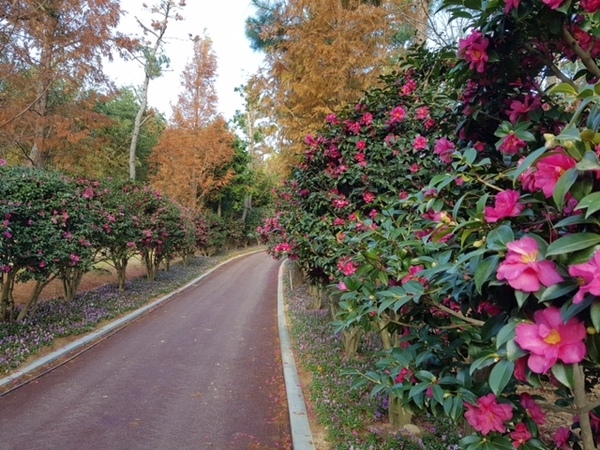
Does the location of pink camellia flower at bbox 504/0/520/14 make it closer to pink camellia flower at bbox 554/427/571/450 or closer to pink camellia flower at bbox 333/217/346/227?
pink camellia flower at bbox 554/427/571/450

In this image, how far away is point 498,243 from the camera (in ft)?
3.24

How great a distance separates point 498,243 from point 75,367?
6.07 meters

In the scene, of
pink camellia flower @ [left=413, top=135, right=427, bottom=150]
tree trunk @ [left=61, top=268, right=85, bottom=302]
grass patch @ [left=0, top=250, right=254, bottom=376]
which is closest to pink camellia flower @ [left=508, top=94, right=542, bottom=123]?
pink camellia flower @ [left=413, top=135, right=427, bottom=150]

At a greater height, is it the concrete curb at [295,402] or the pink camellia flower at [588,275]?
the pink camellia flower at [588,275]

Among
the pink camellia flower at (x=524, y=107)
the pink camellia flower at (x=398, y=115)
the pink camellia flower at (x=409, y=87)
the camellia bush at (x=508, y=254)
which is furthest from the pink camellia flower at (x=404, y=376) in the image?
the pink camellia flower at (x=409, y=87)

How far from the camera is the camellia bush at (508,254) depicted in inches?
34.5

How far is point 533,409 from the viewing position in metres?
1.30

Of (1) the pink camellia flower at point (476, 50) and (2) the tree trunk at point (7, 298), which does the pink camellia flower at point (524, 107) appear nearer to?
(1) the pink camellia flower at point (476, 50)

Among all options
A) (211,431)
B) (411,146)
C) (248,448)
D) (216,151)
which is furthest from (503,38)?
(216,151)

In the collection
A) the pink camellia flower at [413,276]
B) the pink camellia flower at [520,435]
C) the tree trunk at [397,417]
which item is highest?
the pink camellia flower at [413,276]

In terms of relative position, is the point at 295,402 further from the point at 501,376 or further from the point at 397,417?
the point at 501,376

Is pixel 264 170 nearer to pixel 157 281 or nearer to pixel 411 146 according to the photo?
pixel 157 281

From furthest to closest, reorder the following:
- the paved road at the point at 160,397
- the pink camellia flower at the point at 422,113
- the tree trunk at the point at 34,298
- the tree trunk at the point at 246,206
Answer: the tree trunk at the point at 246,206 < the tree trunk at the point at 34,298 < the pink camellia flower at the point at 422,113 < the paved road at the point at 160,397

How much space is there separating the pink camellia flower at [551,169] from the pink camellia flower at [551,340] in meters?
0.29
